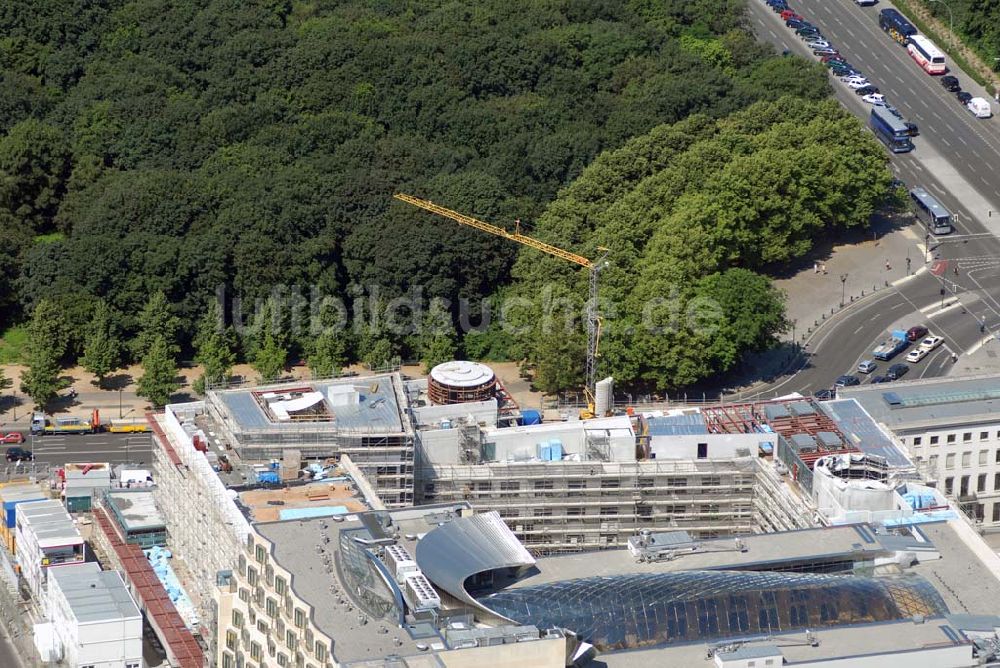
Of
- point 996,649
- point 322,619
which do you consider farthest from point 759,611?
point 322,619

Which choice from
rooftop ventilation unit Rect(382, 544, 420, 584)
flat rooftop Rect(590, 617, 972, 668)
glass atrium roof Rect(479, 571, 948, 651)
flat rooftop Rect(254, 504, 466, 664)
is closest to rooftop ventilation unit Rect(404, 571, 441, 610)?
rooftop ventilation unit Rect(382, 544, 420, 584)

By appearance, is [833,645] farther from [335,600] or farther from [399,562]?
[335,600]

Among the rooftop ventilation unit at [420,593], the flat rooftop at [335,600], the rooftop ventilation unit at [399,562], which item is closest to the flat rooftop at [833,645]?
the rooftop ventilation unit at [420,593]

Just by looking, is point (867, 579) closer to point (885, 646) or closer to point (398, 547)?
point (885, 646)

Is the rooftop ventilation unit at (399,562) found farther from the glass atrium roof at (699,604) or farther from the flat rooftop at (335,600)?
the glass atrium roof at (699,604)

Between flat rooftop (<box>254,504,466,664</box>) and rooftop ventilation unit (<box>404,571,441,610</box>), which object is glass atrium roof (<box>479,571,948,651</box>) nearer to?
rooftop ventilation unit (<box>404,571,441,610</box>)
